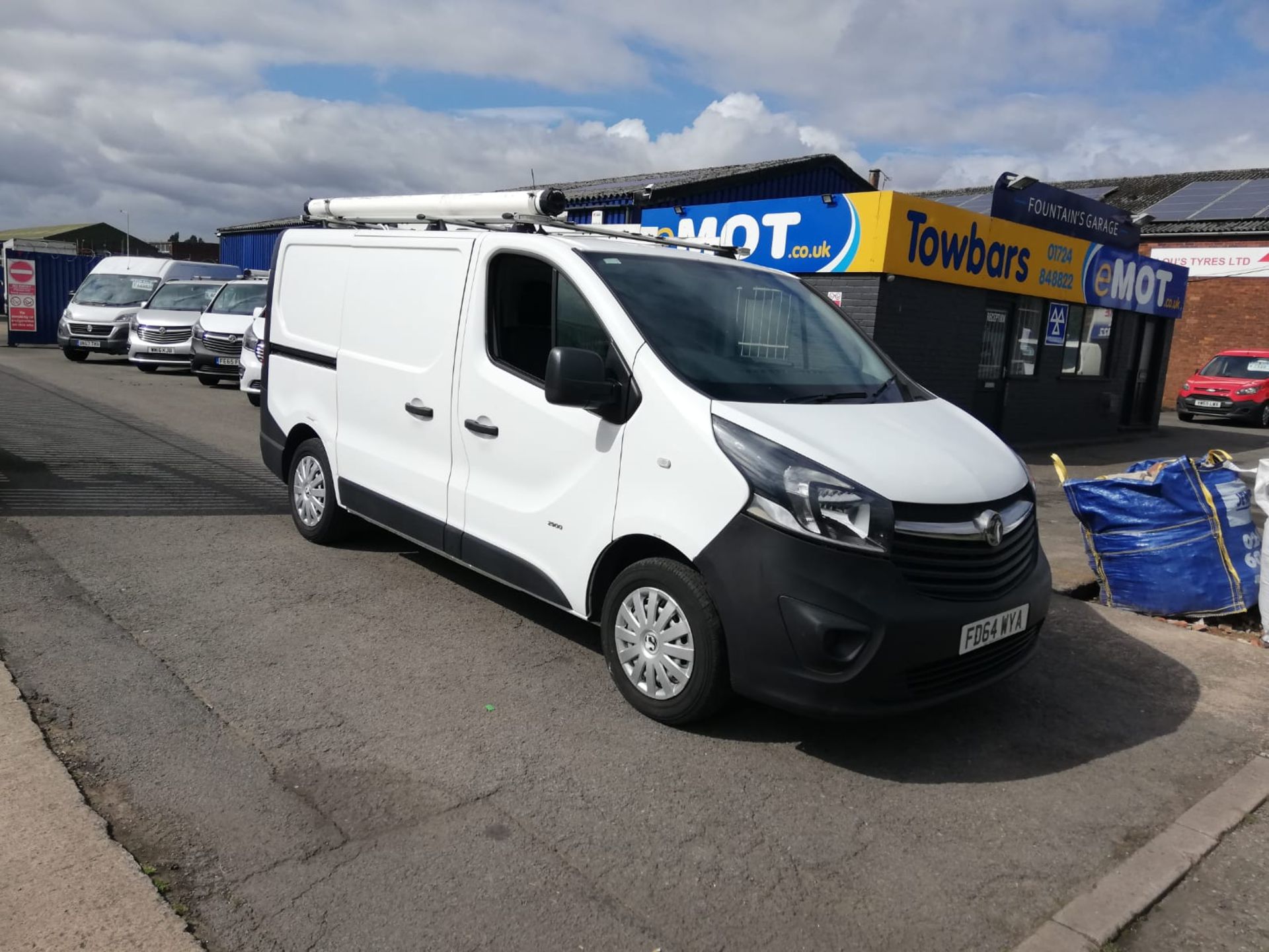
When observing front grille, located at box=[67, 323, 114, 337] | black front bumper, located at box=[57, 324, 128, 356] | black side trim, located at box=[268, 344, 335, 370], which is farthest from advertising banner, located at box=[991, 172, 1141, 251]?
front grille, located at box=[67, 323, 114, 337]

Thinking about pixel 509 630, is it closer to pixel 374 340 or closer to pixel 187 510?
pixel 374 340

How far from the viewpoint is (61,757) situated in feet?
11.6

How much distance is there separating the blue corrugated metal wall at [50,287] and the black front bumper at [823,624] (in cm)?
2716

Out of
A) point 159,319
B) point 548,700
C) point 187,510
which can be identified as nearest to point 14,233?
point 159,319

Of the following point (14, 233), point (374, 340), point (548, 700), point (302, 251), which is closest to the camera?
point (548, 700)

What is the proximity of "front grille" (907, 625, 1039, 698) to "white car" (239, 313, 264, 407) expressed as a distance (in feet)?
37.5

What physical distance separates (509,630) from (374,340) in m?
1.87

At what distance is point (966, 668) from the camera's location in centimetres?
390

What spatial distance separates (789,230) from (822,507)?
898 centimetres

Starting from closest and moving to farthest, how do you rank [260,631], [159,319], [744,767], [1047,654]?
[744,767], [260,631], [1047,654], [159,319]

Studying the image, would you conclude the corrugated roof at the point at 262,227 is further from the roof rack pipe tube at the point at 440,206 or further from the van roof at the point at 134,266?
the roof rack pipe tube at the point at 440,206

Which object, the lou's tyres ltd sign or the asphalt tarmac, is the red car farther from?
the asphalt tarmac

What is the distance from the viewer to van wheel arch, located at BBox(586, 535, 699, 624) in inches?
158

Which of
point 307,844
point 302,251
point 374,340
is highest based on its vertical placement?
point 302,251
